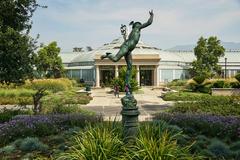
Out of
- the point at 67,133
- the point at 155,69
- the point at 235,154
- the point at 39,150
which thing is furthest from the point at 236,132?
the point at 155,69

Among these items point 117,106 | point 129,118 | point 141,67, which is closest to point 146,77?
point 141,67

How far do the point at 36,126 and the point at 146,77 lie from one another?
169ft

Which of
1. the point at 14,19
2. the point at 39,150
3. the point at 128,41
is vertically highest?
the point at 14,19

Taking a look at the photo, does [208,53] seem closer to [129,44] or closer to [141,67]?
[141,67]

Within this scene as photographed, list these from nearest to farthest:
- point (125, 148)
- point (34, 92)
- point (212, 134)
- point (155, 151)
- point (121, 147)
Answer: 1. point (155, 151)
2. point (125, 148)
3. point (121, 147)
4. point (212, 134)
5. point (34, 92)

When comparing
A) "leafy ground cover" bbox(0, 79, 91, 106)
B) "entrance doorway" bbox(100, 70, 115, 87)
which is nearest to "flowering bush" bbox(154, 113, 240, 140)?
"leafy ground cover" bbox(0, 79, 91, 106)

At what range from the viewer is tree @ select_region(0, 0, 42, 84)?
1127 centimetres

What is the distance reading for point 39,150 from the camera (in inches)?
352

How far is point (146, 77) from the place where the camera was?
62219mm

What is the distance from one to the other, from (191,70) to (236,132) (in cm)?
5223

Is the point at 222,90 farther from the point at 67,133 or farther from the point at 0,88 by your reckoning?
the point at 67,133

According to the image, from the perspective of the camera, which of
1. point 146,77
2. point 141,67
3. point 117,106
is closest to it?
point 117,106

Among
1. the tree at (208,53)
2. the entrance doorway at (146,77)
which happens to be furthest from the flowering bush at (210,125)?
the entrance doorway at (146,77)

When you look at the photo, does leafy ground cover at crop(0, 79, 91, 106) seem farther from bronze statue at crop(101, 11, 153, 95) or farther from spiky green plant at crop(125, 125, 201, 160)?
spiky green plant at crop(125, 125, 201, 160)
